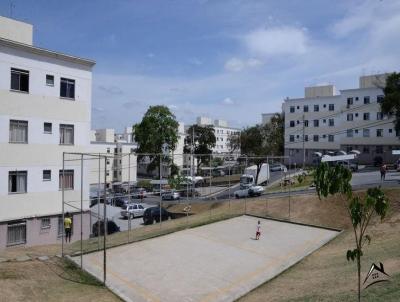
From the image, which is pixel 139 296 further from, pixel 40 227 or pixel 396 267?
pixel 40 227

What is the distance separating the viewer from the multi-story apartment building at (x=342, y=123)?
59688mm

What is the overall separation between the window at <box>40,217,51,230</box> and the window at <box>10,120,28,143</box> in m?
5.21

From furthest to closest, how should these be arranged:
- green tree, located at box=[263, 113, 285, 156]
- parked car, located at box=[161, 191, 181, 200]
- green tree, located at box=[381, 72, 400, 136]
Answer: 1. green tree, located at box=[263, 113, 285, 156]
2. green tree, located at box=[381, 72, 400, 136]
3. parked car, located at box=[161, 191, 181, 200]

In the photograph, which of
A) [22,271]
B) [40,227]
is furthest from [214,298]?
[40,227]

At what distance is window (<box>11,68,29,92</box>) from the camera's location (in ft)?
80.9

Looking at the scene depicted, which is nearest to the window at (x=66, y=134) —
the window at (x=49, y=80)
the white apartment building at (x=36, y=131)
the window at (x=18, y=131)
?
the white apartment building at (x=36, y=131)

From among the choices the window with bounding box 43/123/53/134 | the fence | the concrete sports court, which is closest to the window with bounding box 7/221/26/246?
the fence

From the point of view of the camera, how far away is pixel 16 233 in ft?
82.7

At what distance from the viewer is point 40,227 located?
2631 centimetres

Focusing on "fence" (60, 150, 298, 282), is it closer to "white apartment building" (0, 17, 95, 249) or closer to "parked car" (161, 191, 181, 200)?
"parked car" (161, 191, 181, 200)

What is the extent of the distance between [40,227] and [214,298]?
16012mm

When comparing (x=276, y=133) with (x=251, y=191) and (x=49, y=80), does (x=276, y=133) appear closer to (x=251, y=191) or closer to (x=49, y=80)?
(x=251, y=191)

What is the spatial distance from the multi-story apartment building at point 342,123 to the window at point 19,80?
40.1 meters

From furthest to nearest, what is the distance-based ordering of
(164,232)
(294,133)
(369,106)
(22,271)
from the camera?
Result: (294,133)
(369,106)
(164,232)
(22,271)
